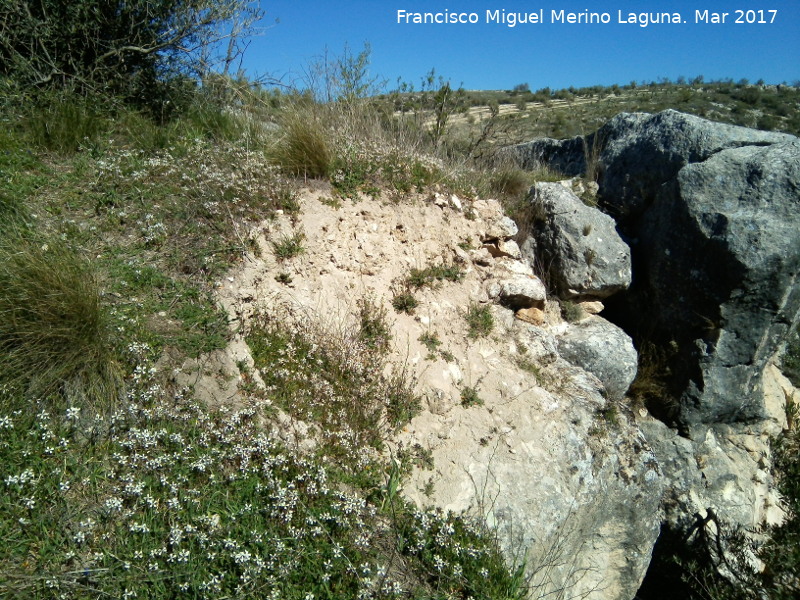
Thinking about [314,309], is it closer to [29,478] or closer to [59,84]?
[29,478]

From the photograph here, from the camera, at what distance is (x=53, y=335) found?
330cm

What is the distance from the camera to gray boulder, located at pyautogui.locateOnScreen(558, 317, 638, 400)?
552cm

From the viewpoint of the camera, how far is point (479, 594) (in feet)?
10.8

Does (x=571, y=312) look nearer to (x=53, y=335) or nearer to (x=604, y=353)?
(x=604, y=353)

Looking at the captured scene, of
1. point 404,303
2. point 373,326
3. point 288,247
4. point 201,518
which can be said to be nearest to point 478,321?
point 404,303

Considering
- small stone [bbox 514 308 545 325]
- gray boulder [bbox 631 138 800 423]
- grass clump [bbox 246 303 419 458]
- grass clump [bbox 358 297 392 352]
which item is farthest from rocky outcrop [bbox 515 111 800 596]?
grass clump [bbox 246 303 419 458]

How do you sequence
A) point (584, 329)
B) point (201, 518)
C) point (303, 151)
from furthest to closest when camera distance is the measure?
point (584, 329) < point (303, 151) < point (201, 518)

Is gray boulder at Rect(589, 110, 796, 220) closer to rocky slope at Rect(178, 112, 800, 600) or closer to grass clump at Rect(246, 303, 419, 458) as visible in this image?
rocky slope at Rect(178, 112, 800, 600)

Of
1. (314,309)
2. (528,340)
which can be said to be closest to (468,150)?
(528,340)

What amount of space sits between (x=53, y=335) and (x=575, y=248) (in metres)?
5.02

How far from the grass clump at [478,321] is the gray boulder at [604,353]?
926 mm

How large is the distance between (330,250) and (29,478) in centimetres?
289

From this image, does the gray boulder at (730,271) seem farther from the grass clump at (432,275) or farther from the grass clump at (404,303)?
the grass clump at (404,303)

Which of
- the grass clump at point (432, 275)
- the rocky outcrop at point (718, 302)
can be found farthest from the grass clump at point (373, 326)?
the rocky outcrop at point (718, 302)
